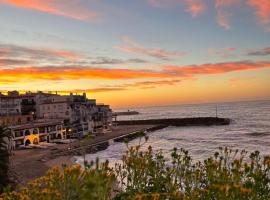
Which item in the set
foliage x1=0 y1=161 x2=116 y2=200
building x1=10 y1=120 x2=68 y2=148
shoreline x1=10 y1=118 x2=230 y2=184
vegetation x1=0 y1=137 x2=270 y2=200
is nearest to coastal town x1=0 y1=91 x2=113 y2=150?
building x1=10 y1=120 x2=68 y2=148

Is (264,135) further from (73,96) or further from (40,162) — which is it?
(40,162)

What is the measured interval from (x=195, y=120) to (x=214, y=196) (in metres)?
149

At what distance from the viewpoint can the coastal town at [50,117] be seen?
81.9 meters

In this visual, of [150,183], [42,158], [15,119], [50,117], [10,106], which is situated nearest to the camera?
[150,183]

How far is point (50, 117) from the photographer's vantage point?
101 m

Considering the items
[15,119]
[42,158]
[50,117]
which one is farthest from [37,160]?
[50,117]

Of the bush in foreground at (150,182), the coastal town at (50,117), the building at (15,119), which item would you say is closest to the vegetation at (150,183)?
the bush in foreground at (150,182)

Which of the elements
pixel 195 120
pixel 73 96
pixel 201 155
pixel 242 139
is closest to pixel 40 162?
pixel 201 155

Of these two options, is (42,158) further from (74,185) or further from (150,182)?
(74,185)

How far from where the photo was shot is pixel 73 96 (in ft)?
347

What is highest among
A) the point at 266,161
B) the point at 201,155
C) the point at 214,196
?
the point at 266,161

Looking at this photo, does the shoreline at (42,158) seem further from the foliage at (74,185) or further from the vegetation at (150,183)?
the foliage at (74,185)

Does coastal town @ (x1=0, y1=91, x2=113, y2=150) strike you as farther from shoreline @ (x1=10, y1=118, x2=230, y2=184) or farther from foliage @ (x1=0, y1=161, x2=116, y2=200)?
foliage @ (x1=0, y1=161, x2=116, y2=200)

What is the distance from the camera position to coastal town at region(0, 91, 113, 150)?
81938 mm
